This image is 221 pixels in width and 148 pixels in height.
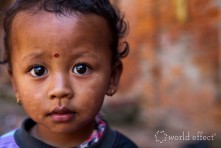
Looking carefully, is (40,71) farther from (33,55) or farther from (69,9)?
(69,9)

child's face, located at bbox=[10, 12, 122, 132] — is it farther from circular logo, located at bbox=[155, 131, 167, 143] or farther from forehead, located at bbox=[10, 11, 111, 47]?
circular logo, located at bbox=[155, 131, 167, 143]

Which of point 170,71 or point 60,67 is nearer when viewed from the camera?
point 60,67

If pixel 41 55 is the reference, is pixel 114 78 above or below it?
below

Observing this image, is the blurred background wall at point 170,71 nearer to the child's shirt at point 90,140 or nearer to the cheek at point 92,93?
the child's shirt at point 90,140

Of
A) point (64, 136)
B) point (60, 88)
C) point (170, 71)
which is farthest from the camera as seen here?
point (170, 71)

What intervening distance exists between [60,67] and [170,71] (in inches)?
110

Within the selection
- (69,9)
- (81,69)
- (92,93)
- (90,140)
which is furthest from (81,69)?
(90,140)

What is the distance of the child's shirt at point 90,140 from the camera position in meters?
2.24

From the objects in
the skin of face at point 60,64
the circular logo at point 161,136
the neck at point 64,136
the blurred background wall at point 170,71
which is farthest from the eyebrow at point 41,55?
the circular logo at point 161,136

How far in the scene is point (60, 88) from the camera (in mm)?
1988

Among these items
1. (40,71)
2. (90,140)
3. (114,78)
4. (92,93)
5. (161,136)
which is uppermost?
(40,71)

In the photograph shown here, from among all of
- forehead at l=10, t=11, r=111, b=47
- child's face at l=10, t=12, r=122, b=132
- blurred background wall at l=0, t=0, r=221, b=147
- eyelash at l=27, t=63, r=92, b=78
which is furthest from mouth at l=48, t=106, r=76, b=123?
blurred background wall at l=0, t=0, r=221, b=147

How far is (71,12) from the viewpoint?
2.13m

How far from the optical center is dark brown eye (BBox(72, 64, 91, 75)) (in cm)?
207
